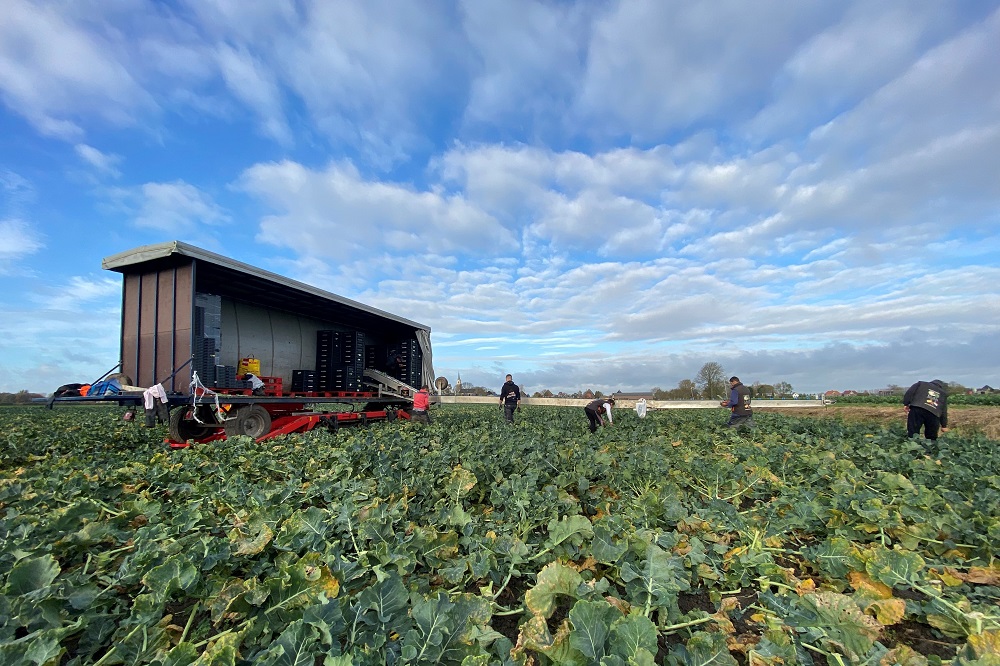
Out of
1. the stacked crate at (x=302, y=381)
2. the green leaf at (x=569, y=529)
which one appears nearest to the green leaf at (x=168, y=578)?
the green leaf at (x=569, y=529)

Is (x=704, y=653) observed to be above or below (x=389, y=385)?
below

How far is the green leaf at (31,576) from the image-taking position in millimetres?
2169

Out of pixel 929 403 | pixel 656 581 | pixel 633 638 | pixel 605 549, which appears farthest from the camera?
pixel 929 403

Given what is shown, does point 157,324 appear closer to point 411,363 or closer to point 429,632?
point 411,363

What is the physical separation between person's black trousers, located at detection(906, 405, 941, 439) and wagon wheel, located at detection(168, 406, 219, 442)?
15971 millimetres

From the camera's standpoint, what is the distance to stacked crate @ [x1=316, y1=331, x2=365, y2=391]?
15.3 m

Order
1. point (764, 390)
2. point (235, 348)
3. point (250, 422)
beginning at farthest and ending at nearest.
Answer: point (764, 390)
point (235, 348)
point (250, 422)

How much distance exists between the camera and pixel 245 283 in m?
11.6

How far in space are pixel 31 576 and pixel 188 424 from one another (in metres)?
9.96

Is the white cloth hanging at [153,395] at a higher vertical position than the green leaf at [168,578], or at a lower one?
higher

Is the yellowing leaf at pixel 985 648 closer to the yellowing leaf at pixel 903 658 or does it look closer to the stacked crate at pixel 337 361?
the yellowing leaf at pixel 903 658

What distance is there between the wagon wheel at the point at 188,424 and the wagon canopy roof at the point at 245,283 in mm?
2959

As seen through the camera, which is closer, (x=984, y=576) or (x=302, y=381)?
(x=984, y=576)

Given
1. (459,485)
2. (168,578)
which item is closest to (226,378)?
(459,485)
